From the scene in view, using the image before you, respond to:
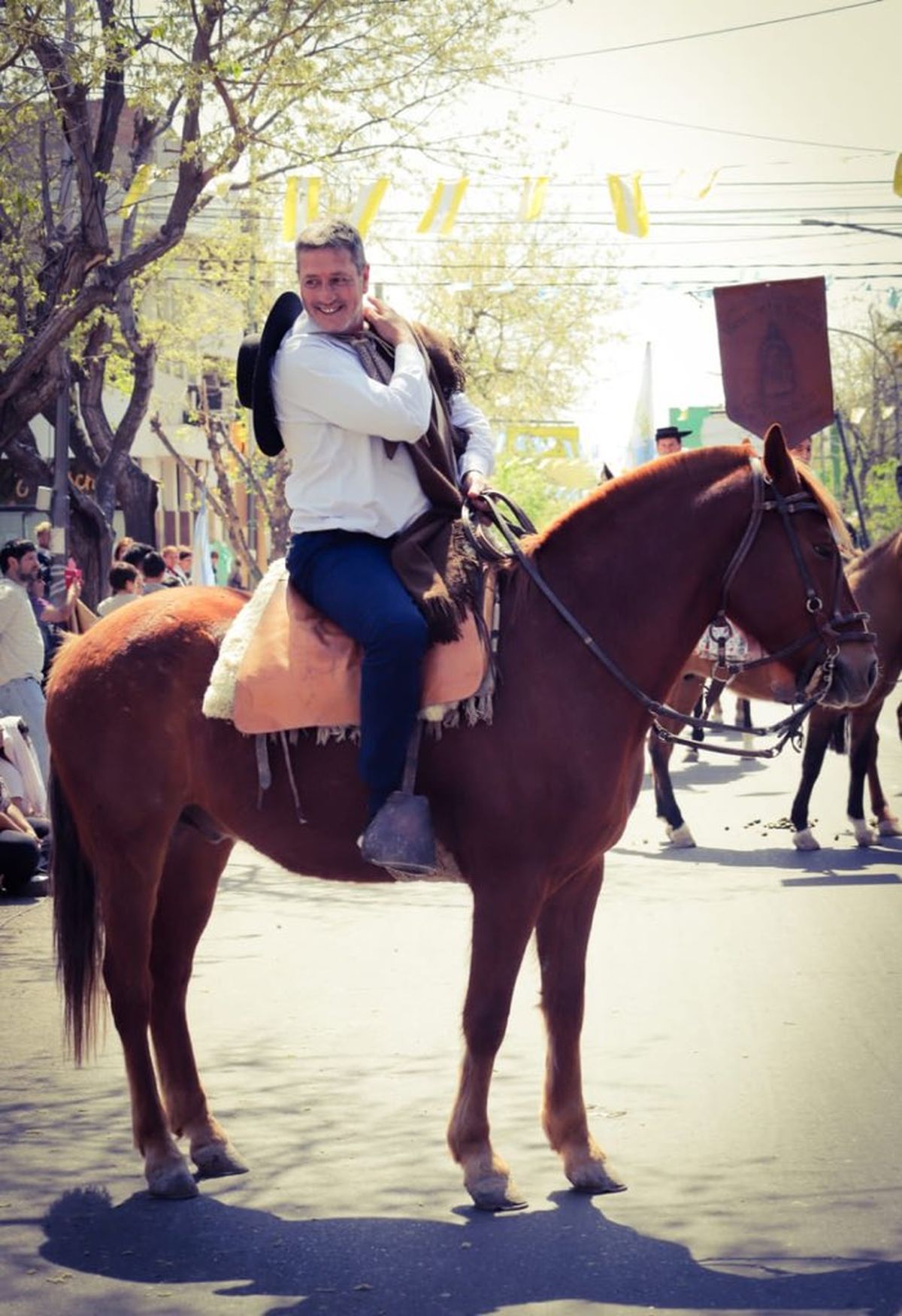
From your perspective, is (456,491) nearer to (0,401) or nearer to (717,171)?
(0,401)

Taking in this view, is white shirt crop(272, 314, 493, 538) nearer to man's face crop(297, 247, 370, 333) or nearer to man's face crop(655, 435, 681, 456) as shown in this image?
man's face crop(297, 247, 370, 333)

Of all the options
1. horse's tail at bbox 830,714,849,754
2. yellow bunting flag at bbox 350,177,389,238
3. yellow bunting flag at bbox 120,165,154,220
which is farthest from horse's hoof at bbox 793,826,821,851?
yellow bunting flag at bbox 350,177,389,238

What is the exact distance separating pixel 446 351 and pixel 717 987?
3.68 m

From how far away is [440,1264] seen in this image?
523 cm

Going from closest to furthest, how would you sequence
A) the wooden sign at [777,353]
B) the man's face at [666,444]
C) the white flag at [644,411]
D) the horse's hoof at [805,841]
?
1. the horse's hoof at [805,841]
2. the man's face at [666,444]
3. the wooden sign at [777,353]
4. the white flag at [644,411]

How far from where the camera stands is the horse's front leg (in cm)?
593

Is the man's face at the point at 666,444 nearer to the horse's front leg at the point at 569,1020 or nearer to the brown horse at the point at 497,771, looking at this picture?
the brown horse at the point at 497,771

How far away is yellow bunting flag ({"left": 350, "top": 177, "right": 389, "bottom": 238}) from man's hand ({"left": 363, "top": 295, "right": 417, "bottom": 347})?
15501mm

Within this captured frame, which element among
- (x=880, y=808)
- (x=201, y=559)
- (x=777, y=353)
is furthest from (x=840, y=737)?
(x=201, y=559)

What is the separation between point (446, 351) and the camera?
6625mm

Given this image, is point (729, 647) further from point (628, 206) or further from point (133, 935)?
point (628, 206)

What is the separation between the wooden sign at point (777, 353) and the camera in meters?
21.1

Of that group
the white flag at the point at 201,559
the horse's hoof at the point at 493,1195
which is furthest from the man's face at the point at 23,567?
the white flag at the point at 201,559

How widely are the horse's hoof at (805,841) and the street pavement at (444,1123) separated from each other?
2.13 metres
